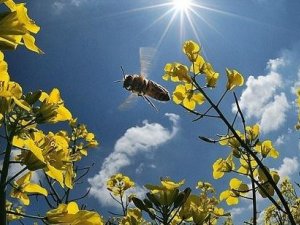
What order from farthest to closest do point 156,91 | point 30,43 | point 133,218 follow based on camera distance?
point 156,91 < point 133,218 < point 30,43

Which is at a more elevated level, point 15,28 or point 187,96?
point 187,96

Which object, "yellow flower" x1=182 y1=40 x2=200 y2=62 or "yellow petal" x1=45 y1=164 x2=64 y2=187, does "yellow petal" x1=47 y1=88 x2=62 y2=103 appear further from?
"yellow flower" x1=182 y1=40 x2=200 y2=62

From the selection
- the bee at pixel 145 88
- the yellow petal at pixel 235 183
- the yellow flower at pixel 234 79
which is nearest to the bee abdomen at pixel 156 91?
the bee at pixel 145 88

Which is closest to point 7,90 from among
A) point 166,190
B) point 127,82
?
point 166,190

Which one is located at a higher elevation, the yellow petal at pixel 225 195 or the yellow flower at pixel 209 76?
the yellow flower at pixel 209 76

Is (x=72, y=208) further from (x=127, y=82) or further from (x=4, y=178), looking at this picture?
(x=127, y=82)

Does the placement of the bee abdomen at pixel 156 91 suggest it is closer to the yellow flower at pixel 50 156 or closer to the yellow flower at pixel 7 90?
the yellow flower at pixel 50 156
